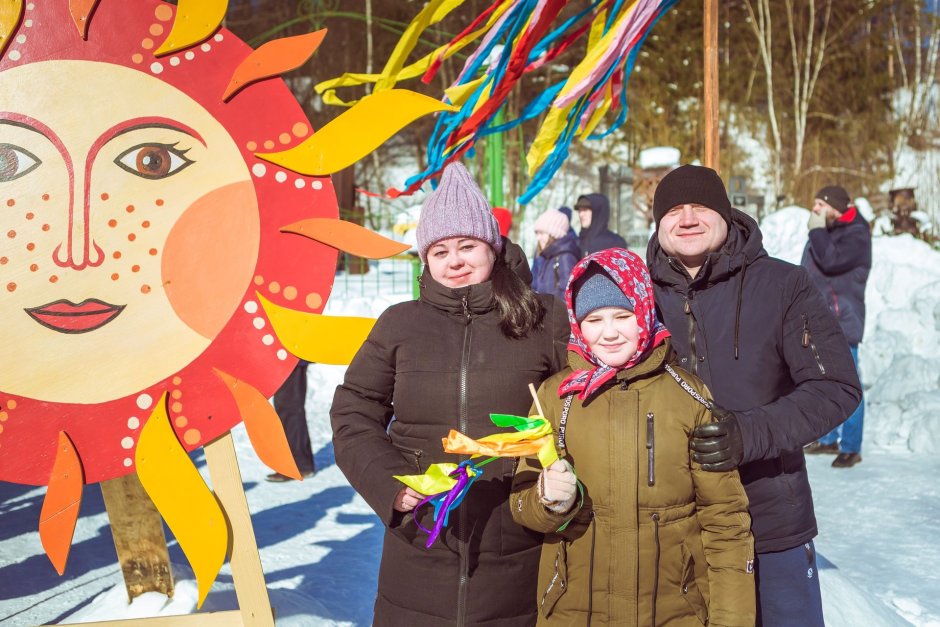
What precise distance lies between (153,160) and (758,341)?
1.56 meters

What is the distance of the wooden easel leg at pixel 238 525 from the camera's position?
2299mm

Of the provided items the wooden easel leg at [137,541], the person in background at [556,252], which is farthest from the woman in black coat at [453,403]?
the person in background at [556,252]

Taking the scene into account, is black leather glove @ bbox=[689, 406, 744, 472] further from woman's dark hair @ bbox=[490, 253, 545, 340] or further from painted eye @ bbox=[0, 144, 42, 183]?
painted eye @ bbox=[0, 144, 42, 183]

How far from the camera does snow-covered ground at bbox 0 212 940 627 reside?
3.14 m

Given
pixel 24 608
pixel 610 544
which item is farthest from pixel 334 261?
pixel 24 608

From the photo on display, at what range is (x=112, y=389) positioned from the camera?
2.20 meters

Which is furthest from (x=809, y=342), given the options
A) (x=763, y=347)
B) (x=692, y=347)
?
(x=692, y=347)

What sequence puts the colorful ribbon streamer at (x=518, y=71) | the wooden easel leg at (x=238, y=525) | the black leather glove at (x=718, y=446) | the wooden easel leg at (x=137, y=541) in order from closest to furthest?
the black leather glove at (x=718, y=446)
the wooden easel leg at (x=238, y=525)
the colorful ribbon streamer at (x=518, y=71)
the wooden easel leg at (x=137, y=541)

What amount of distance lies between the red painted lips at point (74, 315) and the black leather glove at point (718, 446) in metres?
1.48

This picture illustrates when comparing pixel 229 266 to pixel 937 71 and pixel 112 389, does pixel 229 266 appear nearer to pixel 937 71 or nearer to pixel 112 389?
pixel 112 389

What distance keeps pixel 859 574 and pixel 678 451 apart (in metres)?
2.67

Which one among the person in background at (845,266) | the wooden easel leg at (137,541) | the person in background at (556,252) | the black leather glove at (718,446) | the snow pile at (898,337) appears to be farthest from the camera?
the snow pile at (898,337)

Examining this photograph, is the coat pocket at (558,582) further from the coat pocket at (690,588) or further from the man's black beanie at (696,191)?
the man's black beanie at (696,191)

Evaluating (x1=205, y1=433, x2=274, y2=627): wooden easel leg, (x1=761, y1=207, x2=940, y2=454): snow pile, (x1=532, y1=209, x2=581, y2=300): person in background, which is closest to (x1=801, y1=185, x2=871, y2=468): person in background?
(x1=761, y1=207, x2=940, y2=454): snow pile
